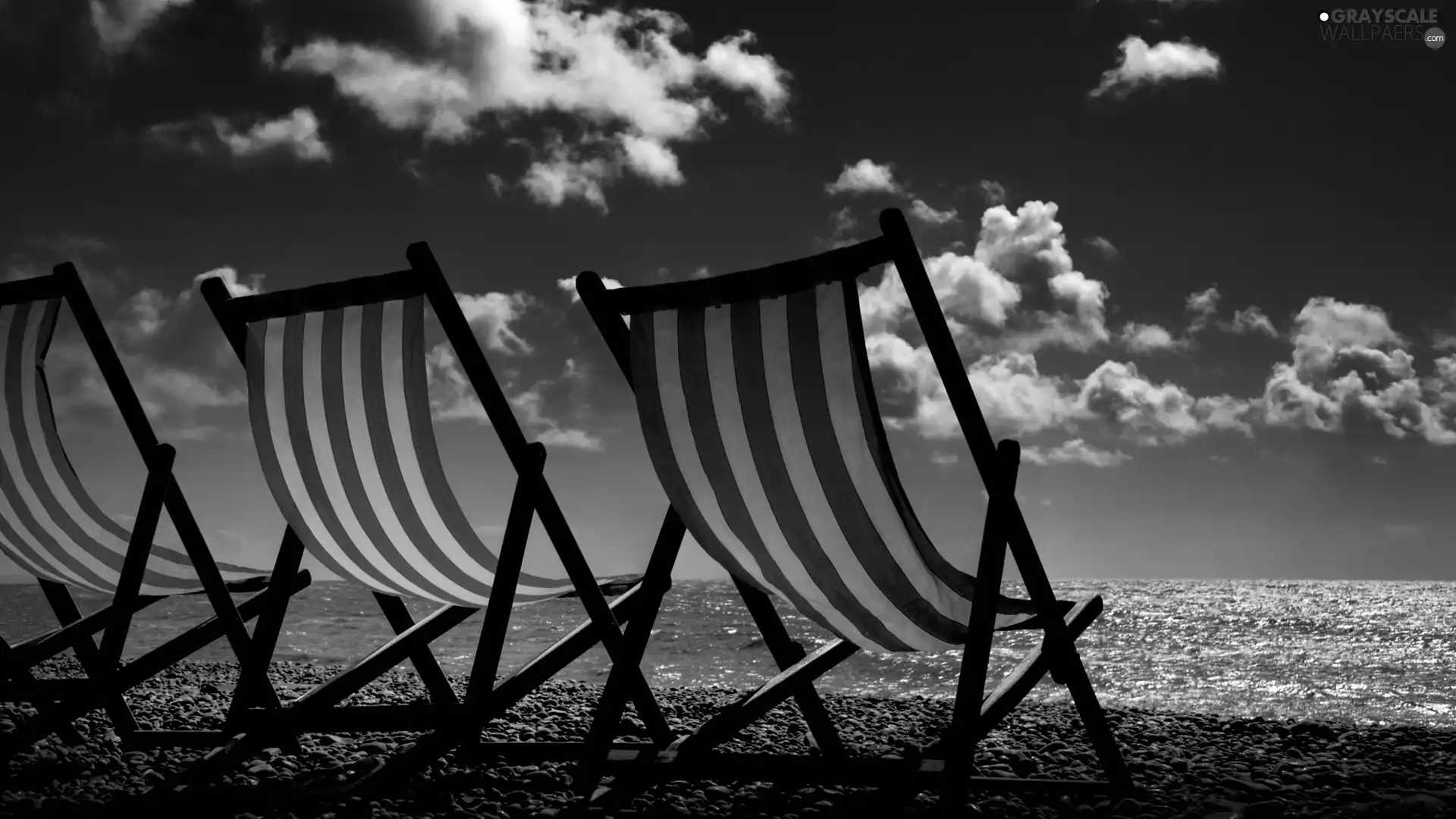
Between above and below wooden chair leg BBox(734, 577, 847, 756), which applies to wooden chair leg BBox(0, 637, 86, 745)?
below

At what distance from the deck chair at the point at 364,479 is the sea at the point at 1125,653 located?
410 centimetres

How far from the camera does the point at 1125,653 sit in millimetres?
17625

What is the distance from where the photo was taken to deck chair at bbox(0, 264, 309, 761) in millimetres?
4375

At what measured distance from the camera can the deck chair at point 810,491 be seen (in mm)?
3209

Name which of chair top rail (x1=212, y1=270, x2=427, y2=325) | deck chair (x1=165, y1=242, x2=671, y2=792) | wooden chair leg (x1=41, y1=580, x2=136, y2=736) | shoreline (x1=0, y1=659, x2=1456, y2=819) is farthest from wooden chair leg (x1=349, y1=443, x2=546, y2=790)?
wooden chair leg (x1=41, y1=580, x2=136, y2=736)

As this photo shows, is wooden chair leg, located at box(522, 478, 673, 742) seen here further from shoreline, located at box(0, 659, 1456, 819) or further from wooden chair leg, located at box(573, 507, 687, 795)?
shoreline, located at box(0, 659, 1456, 819)

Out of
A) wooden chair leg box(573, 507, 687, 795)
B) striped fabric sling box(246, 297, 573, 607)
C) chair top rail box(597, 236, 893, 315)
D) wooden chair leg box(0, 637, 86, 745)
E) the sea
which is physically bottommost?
the sea

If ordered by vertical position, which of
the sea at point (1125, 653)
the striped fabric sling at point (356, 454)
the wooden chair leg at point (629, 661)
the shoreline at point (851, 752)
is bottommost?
the sea at point (1125, 653)

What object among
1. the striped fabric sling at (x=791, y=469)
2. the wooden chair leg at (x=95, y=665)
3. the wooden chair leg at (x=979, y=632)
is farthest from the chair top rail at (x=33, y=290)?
the wooden chair leg at (x=979, y=632)

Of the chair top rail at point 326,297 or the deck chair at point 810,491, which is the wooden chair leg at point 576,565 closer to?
the deck chair at point 810,491

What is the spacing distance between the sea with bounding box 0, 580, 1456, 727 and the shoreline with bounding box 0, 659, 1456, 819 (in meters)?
2.39

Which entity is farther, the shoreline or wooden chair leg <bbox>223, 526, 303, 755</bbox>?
wooden chair leg <bbox>223, 526, 303, 755</bbox>

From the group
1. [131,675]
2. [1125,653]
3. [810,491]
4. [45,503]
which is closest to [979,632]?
[810,491]

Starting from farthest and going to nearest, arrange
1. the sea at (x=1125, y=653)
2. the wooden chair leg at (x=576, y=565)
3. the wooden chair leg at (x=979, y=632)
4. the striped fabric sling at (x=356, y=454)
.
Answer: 1. the sea at (x=1125, y=653)
2. the striped fabric sling at (x=356, y=454)
3. the wooden chair leg at (x=576, y=565)
4. the wooden chair leg at (x=979, y=632)
